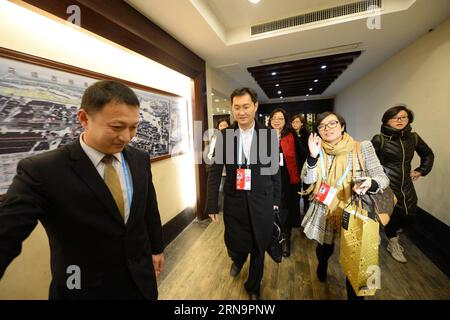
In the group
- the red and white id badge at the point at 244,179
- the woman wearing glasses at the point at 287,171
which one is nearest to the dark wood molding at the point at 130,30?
the woman wearing glasses at the point at 287,171

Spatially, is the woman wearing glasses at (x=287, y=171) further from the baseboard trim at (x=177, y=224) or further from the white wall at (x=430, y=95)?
the white wall at (x=430, y=95)

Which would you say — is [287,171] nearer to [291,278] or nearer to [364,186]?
[364,186]

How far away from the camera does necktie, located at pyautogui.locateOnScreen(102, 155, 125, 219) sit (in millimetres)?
829

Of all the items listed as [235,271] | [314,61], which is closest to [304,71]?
[314,61]

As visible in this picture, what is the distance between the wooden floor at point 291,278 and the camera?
172 centimetres

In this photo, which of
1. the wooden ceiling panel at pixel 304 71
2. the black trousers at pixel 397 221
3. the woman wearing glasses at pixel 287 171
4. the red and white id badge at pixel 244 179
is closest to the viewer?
the red and white id badge at pixel 244 179

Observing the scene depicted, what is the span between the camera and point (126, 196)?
0.88 m

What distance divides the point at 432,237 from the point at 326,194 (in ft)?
6.96

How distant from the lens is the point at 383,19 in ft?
7.28

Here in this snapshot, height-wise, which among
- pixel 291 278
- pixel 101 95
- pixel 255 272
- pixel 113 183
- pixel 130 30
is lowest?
pixel 291 278

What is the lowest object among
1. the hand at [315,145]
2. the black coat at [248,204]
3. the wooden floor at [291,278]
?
the wooden floor at [291,278]
